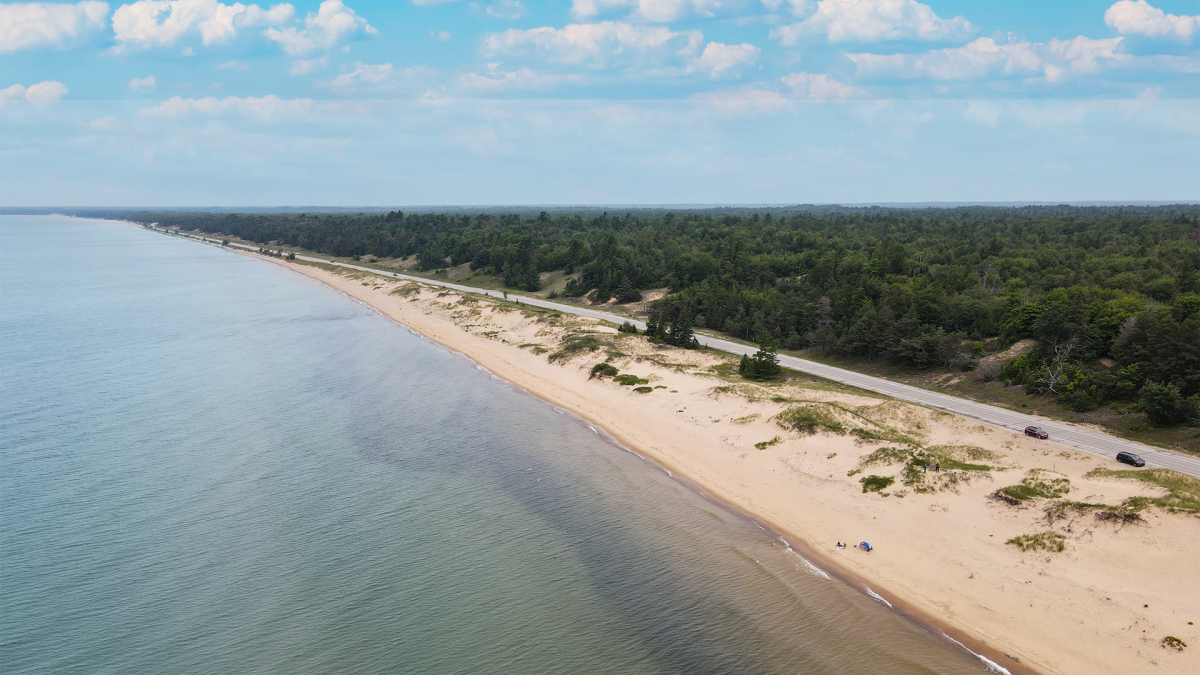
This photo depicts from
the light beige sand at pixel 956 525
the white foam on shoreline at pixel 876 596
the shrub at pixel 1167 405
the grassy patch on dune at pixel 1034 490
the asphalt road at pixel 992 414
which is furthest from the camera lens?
the shrub at pixel 1167 405

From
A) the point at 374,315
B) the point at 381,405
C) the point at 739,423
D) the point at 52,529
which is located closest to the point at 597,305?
the point at 374,315

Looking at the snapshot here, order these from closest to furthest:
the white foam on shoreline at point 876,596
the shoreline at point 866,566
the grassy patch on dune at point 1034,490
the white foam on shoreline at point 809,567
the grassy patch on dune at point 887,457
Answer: the shoreline at point 866,566
the white foam on shoreline at point 876,596
the white foam on shoreline at point 809,567
the grassy patch on dune at point 1034,490
the grassy patch on dune at point 887,457

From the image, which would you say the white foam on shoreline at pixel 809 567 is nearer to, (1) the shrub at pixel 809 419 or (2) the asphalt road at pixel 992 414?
(1) the shrub at pixel 809 419

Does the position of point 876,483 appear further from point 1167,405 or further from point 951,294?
point 951,294

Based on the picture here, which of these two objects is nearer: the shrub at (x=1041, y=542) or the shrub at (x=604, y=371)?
the shrub at (x=1041, y=542)

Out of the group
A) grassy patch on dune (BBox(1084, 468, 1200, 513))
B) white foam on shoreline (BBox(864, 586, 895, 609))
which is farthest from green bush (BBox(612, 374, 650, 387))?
grassy patch on dune (BBox(1084, 468, 1200, 513))

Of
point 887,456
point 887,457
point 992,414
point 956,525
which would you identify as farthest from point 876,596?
point 992,414

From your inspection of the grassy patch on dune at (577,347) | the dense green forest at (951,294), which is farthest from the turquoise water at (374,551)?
the dense green forest at (951,294)

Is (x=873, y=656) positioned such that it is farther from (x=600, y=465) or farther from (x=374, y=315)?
(x=374, y=315)
